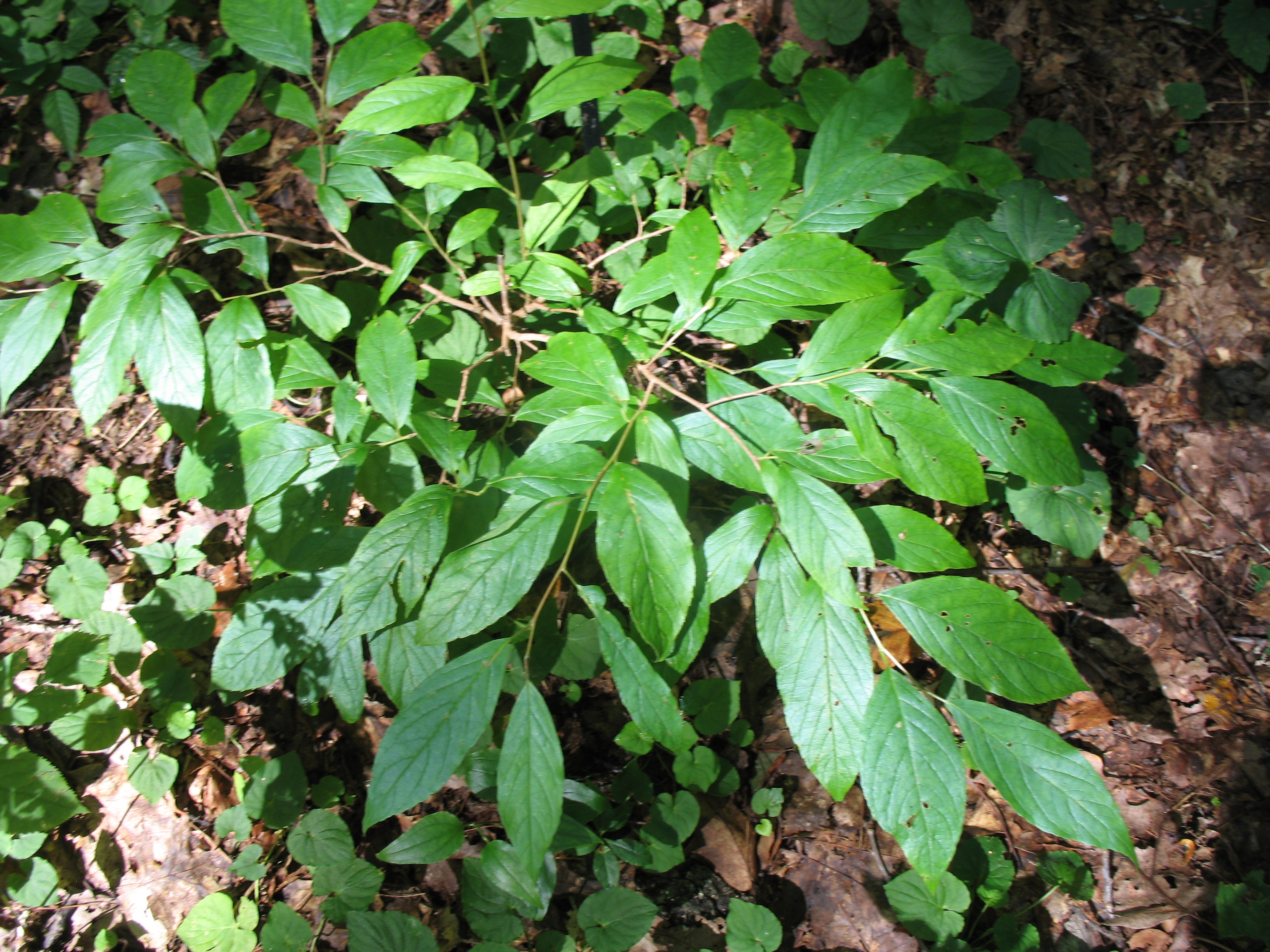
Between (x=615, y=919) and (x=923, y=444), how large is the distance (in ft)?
3.96

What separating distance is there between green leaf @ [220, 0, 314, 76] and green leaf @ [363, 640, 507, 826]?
135 cm

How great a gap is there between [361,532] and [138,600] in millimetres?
1063

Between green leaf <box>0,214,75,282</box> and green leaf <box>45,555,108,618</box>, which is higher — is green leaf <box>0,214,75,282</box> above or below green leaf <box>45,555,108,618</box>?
above

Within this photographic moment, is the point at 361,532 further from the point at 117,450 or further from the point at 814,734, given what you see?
the point at 117,450

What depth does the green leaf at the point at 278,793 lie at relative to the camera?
1.68 m

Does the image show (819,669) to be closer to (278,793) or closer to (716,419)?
Answer: (716,419)

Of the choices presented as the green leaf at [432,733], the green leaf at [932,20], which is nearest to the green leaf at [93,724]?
the green leaf at [432,733]

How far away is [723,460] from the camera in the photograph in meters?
1.28

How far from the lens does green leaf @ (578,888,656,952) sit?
1499mm

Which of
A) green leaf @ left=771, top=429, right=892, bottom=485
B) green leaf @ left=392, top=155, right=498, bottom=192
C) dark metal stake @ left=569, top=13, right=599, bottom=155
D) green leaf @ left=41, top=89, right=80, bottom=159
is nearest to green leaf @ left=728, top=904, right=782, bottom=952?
green leaf @ left=771, top=429, right=892, bottom=485

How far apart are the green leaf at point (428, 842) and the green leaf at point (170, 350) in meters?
0.97

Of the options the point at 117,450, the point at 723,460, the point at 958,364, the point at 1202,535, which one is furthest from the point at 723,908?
the point at 117,450

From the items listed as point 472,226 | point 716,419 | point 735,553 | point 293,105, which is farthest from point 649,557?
point 293,105

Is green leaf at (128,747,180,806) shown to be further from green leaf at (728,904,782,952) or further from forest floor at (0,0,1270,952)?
green leaf at (728,904,782,952)
